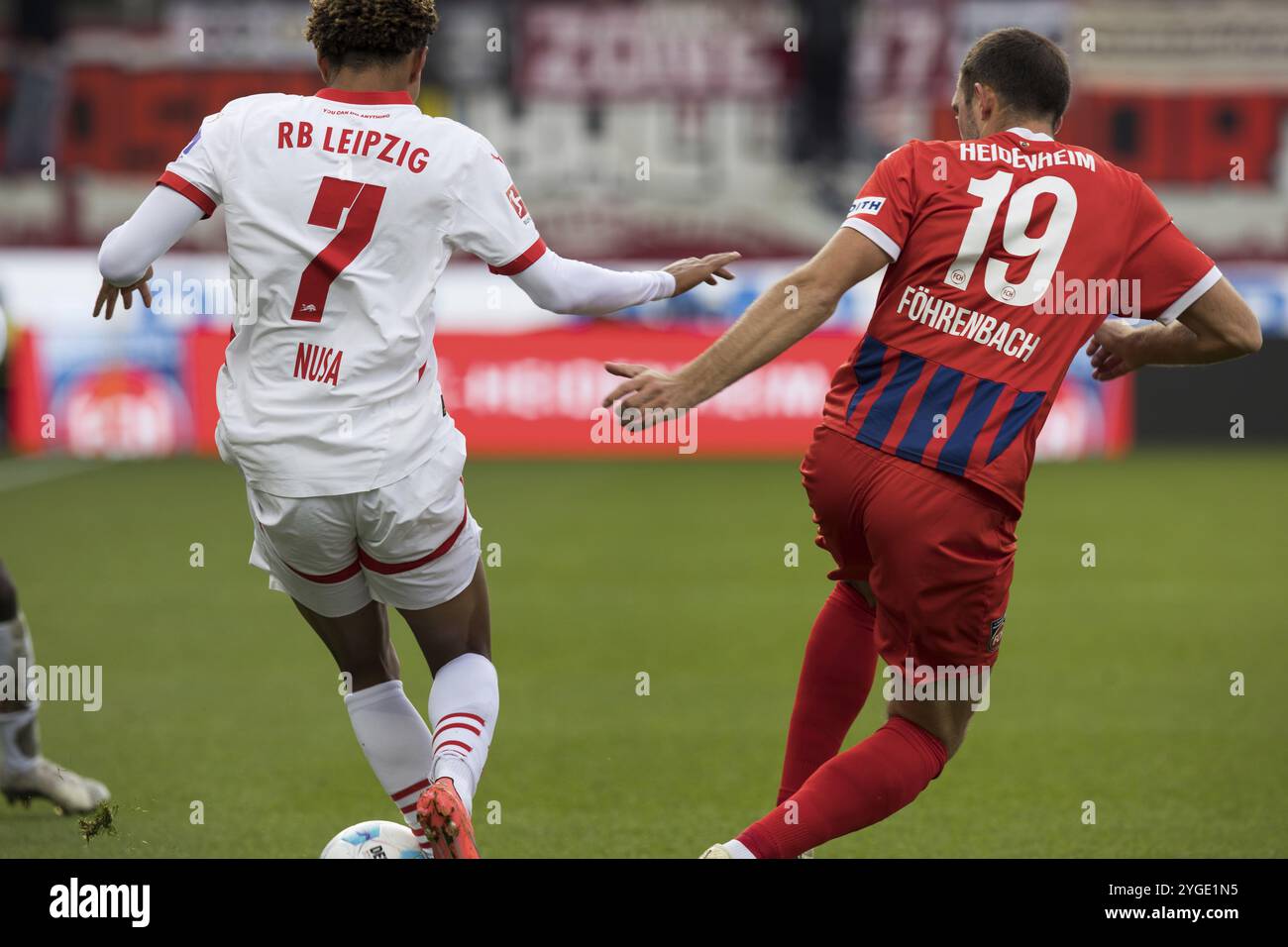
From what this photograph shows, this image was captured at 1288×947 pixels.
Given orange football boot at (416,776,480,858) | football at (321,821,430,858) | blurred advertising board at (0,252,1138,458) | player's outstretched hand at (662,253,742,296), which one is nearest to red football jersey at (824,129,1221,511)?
player's outstretched hand at (662,253,742,296)

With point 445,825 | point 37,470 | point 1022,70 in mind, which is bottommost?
point 37,470

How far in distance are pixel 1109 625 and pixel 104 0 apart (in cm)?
1738

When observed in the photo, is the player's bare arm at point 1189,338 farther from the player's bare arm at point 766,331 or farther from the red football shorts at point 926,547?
the player's bare arm at point 766,331

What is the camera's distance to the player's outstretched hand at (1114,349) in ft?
14.2

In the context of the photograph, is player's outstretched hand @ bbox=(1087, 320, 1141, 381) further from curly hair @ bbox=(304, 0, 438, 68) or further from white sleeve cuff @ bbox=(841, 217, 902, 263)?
curly hair @ bbox=(304, 0, 438, 68)

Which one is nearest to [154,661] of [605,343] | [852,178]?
[605,343]

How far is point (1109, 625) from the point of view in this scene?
28.1ft

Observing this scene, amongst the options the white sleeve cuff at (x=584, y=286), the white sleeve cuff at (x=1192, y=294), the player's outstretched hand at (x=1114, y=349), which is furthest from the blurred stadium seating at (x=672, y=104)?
the white sleeve cuff at (x=584, y=286)

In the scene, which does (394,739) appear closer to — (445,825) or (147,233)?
(445,825)

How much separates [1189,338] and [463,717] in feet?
6.13

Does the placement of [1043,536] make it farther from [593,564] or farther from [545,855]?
[545,855]

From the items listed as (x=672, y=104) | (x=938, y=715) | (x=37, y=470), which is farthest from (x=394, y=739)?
(x=672, y=104)

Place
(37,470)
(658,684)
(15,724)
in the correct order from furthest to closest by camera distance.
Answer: (37,470), (658,684), (15,724)

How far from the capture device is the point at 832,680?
4203 mm
